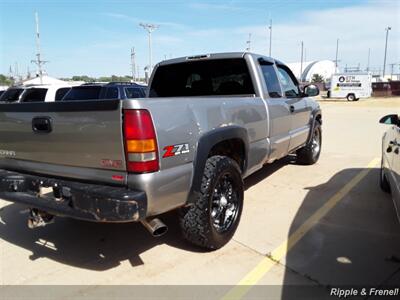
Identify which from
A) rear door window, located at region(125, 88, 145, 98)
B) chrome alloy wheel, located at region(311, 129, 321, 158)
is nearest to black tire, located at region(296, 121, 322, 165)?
chrome alloy wheel, located at region(311, 129, 321, 158)

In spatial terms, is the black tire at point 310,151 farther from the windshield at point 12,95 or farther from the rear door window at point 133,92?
the windshield at point 12,95

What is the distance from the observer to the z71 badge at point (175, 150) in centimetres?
286

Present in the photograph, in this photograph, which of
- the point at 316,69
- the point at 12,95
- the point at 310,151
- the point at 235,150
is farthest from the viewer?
the point at 316,69

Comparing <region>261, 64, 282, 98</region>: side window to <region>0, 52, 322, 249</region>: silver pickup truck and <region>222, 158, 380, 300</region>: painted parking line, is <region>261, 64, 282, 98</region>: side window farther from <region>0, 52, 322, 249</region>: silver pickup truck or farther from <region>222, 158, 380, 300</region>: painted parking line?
<region>222, 158, 380, 300</region>: painted parking line

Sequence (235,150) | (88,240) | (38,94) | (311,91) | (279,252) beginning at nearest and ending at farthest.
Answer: (279,252) → (88,240) → (235,150) → (311,91) → (38,94)

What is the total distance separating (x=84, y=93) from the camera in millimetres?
10758

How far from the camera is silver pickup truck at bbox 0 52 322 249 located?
2732 mm

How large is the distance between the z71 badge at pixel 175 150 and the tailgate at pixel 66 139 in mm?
341

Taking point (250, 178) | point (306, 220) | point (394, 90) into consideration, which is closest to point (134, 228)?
point (306, 220)

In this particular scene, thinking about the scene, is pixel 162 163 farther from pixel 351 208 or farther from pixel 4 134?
pixel 351 208

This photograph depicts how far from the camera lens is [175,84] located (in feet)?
17.5

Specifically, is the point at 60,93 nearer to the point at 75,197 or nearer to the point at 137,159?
the point at 75,197

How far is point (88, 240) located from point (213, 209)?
143cm

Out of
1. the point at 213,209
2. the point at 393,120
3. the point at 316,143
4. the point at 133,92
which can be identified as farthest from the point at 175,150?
the point at 133,92
